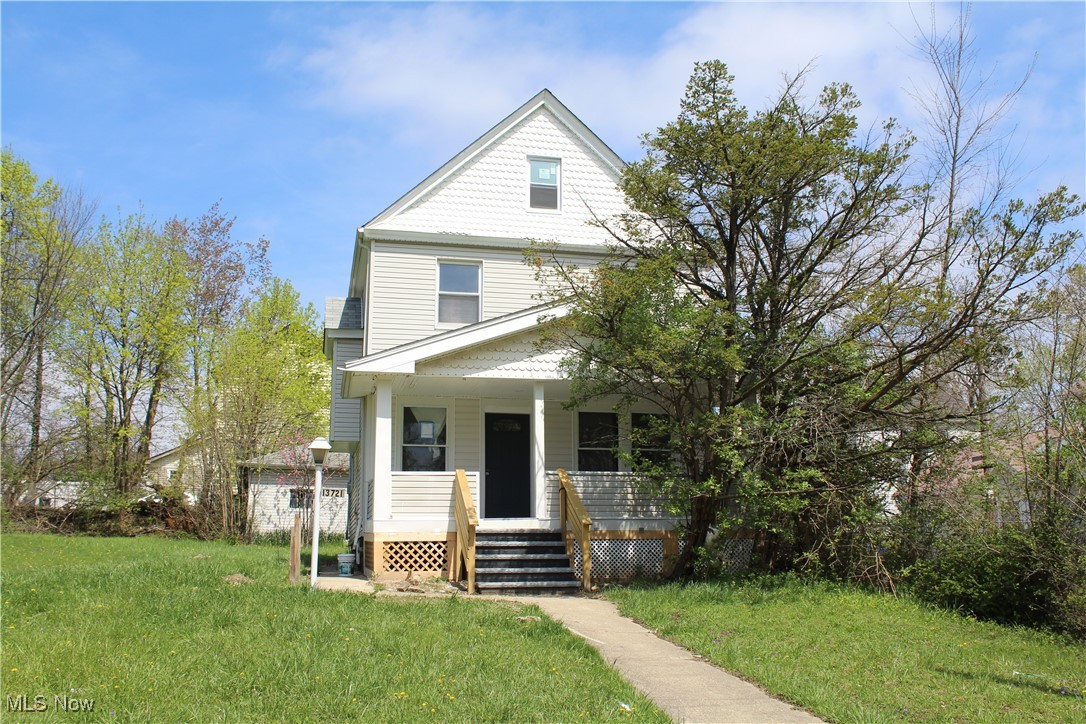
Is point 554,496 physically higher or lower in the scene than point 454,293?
lower

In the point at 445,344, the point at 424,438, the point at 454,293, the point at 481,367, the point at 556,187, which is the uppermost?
the point at 556,187

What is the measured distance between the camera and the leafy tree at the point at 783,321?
12109 millimetres

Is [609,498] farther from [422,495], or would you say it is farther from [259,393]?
[259,393]

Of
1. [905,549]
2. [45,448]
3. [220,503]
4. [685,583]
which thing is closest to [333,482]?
[220,503]

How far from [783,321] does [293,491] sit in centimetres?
2417

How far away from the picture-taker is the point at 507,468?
1641cm

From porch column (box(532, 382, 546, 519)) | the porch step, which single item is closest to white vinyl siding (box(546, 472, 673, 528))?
porch column (box(532, 382, 546, 519))

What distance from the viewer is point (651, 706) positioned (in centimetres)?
647

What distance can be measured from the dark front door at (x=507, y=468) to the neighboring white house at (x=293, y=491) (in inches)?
601

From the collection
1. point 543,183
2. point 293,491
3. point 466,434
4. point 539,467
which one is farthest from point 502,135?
point 293,491

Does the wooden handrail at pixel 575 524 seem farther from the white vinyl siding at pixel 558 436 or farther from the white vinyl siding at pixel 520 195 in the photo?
the white vinyl siding at pixel 520 195

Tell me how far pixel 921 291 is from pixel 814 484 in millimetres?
3186

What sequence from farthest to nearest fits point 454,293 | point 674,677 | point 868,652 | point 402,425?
point 454,293
point 402,425
point 868,652
point 674,677

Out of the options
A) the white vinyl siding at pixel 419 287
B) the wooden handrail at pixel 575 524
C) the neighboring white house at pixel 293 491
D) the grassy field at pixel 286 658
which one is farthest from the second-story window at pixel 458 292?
the neighboring white house at pixel 293 491
